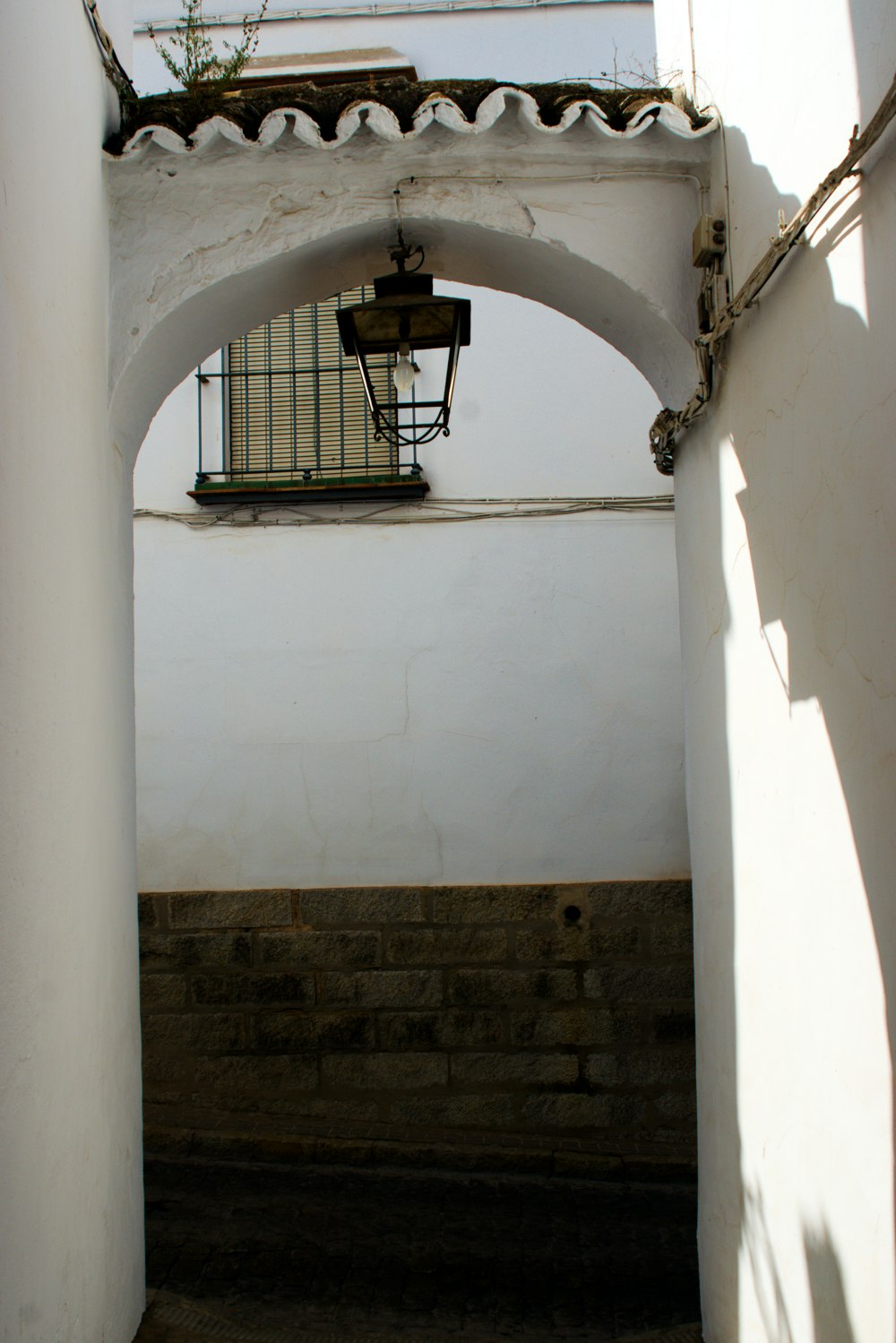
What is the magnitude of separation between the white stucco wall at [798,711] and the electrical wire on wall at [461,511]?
8.39 ft

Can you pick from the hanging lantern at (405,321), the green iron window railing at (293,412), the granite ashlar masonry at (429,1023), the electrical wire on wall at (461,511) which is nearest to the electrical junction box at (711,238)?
the hanging lantern at (405,321)

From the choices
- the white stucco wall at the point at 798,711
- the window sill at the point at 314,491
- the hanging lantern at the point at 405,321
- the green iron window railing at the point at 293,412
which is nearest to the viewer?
the white stucco wall at the point at 798,711

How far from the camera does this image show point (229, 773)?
6.25 meters

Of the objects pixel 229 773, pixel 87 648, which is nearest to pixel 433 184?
pixel 87 648

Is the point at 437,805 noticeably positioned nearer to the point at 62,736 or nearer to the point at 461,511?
the point at 461,511

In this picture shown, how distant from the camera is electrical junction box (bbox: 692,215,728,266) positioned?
10.8 ft

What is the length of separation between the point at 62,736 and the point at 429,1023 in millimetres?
3481

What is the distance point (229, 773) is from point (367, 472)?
1.83 m

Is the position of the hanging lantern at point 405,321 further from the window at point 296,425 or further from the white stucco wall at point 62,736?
the window at point 296,425

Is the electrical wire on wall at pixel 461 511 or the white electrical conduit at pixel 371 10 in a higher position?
the white electrical conduit at pixel 371 10

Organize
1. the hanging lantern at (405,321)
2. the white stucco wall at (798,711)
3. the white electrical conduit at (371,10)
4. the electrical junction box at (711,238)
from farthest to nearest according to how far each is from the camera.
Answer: the white electrical conduit at (371,10)
the hanging lantern at (405,321)
the electrical junction box at (711,238)
the white stucco wall at (798,711)

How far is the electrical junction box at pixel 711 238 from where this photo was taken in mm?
3293

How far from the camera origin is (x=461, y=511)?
20.7 ft

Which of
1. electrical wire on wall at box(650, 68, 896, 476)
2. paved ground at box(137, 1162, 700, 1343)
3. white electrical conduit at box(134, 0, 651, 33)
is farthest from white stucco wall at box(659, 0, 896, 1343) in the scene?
white electrical conduit at box(134, 0, 651, 33)
